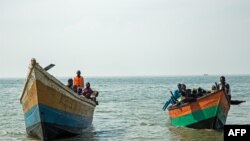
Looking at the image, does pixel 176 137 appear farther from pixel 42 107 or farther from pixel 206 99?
pixel 42 107

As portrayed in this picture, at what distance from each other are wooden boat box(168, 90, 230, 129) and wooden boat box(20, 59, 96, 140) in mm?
4333

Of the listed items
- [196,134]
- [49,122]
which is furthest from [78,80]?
[196,134]

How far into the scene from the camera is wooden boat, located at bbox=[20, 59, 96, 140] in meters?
13.4

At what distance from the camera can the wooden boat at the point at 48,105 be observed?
13430mm

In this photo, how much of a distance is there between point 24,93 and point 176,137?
18.4 ft

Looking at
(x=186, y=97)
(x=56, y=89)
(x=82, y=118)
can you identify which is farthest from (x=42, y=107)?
(x=186, y=97)

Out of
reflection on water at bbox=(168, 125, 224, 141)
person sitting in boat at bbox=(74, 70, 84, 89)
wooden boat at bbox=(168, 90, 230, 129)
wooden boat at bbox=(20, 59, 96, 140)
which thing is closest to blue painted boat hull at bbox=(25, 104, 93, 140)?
wooden boat at bbox=(20, 59, 96, 140)

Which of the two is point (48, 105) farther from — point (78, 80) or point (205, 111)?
point (205, 111)

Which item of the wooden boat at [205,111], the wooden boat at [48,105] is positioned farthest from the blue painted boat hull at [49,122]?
the wooden boat at [205,111]

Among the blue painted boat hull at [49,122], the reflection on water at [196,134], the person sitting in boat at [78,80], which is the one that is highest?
the person sitting in boat at [78,80]

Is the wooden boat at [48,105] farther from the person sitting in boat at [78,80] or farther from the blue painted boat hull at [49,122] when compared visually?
the person sitting in boat at [78,80]

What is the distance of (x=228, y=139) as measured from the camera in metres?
8.61

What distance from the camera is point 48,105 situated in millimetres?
13727

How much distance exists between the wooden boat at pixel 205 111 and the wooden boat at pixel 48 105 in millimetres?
4333
